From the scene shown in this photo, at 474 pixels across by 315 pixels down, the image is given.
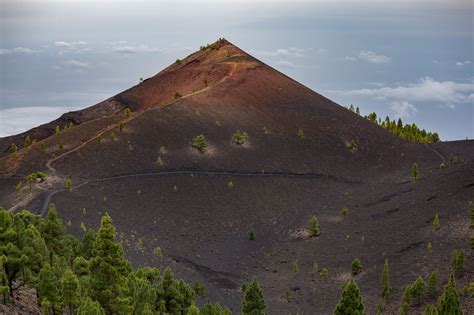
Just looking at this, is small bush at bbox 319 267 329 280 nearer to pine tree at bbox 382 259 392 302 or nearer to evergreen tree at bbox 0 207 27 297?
pine tree at bbox 382 259 392 302

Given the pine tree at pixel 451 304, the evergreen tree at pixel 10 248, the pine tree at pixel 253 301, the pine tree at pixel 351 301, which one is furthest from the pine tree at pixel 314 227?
the evergreen tree at pixel 10 248

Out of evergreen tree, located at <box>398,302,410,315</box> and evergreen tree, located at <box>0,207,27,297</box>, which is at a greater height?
evergreen tree, located at <box>0,207,27,297</box>

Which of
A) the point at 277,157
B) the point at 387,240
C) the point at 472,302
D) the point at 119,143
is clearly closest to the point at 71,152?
the point at 119,143

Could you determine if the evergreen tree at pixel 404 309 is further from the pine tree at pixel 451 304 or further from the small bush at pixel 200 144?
the small bush at pixel 200 144

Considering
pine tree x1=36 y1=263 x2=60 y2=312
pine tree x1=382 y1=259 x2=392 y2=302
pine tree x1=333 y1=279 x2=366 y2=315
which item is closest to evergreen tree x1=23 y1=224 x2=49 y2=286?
pine tree x1=36 y1=263 x2=60 y2=312

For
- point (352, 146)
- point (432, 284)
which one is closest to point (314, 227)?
point (432, 284)

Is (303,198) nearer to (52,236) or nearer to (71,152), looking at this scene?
(71,152)

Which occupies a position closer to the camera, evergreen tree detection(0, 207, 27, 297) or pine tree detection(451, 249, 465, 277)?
evergreen tree detection(0, 207, 27, 297)
